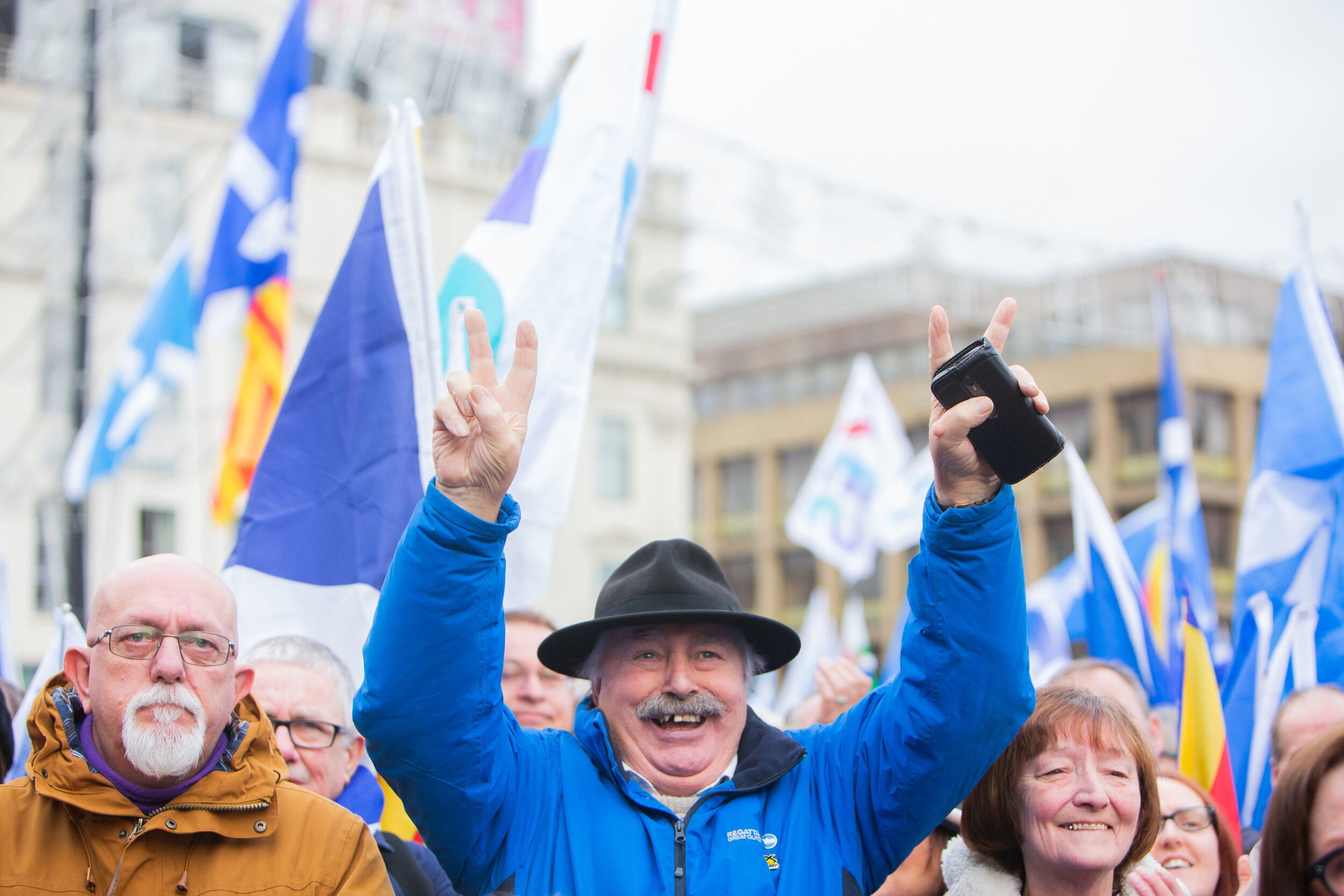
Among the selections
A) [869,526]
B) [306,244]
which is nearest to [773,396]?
[306,244]

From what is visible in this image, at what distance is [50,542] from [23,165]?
6.11 metres

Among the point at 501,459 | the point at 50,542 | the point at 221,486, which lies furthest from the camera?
the point at 50,542

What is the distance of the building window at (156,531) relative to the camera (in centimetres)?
2250

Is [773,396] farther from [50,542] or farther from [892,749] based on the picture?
[892,749]

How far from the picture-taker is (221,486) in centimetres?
721

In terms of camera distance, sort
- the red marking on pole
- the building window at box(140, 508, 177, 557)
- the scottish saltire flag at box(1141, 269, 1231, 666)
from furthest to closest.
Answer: the building window at box(140, 508, 177, 557) < the scottish saltire flag at box(1141, 269, 1231, 666) < the red marking on pole

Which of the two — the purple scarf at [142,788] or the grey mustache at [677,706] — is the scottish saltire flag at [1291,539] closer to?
the grey mustache at [677,706]

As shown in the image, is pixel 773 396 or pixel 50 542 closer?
pixel 50 542

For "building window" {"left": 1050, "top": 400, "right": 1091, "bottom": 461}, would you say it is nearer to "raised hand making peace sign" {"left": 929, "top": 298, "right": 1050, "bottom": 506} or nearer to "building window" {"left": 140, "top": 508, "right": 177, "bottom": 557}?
"building window" {"left": 140, "top": 508, "right": 177, "bottom": 557}

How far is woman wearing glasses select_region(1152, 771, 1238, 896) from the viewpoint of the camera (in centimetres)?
350

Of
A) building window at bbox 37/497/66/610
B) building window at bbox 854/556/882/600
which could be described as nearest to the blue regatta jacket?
building window at bbox 37/497/66/610

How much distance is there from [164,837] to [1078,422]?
1517 inches

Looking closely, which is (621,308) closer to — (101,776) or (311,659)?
(311,659)

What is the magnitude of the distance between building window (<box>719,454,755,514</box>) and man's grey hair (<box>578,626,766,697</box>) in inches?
1639
